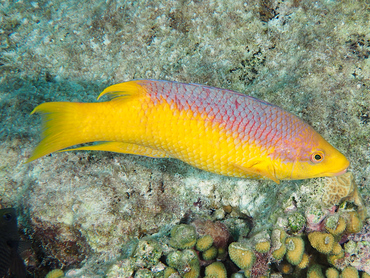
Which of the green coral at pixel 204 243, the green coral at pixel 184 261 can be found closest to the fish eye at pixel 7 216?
the green coral at pixel 184 261

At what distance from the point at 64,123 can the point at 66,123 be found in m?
0.02

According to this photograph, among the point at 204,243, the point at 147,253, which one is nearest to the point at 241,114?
the point at 204,243

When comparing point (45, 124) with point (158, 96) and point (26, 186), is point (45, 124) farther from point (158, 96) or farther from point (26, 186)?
point (26, 186)

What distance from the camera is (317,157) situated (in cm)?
185

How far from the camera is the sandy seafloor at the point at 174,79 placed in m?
2.46

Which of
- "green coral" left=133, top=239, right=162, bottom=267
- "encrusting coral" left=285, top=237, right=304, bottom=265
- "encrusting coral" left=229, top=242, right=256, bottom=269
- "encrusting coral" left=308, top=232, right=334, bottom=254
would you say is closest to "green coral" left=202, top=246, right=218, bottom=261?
"encrusting coral" left=229, top=242, right=256, bottom=269

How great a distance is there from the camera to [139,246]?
88.6 inches

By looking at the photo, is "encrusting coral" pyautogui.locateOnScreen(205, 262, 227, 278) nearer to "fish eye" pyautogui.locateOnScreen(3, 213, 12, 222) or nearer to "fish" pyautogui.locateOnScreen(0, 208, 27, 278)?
"fish" pyautogui.locateOnScreen(0, 208, 27, 278)

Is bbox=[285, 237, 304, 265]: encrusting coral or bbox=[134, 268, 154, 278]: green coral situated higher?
bbox=[285, 237, 304, 265]: encrusting coral

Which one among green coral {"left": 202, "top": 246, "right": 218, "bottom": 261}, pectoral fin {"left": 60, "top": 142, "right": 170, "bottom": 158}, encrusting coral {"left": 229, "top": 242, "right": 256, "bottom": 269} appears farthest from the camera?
green coral {"left": 202, "top": 246, "right": 218, "bottom": 261}

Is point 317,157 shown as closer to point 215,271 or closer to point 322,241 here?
point 322,241

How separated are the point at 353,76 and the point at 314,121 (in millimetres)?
659

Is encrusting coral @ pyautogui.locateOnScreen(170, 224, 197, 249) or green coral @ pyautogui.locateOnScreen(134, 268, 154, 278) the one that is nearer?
green coral @ pyautogui.locateOnScreen(134, 268, 154, 278)

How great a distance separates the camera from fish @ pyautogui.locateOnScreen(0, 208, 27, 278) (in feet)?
7.55
